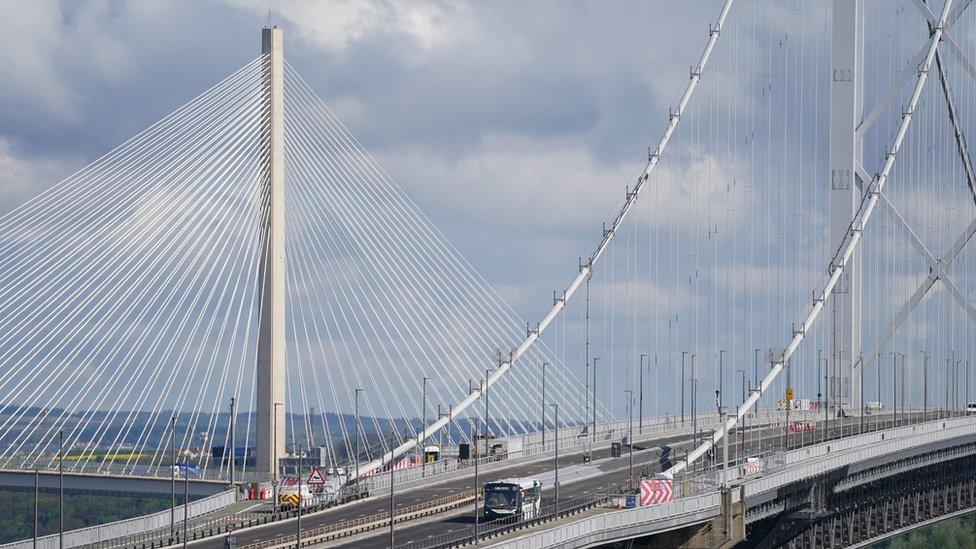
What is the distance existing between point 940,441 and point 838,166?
25182 mm

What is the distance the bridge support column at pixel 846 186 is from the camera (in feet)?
381

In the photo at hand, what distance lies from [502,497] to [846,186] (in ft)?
191

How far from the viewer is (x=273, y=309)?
3406 inches

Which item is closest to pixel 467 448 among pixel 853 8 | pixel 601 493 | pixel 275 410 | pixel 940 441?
pixel 275 410

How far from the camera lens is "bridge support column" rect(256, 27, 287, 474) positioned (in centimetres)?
8656

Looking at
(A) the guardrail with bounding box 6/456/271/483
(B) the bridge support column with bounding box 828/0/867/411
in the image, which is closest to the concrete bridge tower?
(B) the bridge support column with bounding box 828/0/867/411

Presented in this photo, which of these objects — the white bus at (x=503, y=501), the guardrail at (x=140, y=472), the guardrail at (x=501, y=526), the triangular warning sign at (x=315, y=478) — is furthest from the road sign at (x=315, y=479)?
the guardrail at (x=140, y=472)

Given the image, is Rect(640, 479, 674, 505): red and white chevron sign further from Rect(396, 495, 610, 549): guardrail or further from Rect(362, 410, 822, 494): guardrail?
Rect(362, 410, 822, 494): guardrail

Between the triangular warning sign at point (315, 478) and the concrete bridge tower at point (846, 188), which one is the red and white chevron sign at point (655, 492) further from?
the concrete bridge tower at point (846, 188)

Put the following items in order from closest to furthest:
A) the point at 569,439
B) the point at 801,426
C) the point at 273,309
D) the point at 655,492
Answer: the point at 655,492
the point at 273,309
the point at 569,439
the point at 801,426

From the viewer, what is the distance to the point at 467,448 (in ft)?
311

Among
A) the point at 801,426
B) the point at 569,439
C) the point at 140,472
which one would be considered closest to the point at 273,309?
the point at 140,472

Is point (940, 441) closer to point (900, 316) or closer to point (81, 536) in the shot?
point (900, 316)

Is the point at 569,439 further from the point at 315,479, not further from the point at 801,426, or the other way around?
the point at 315,479
